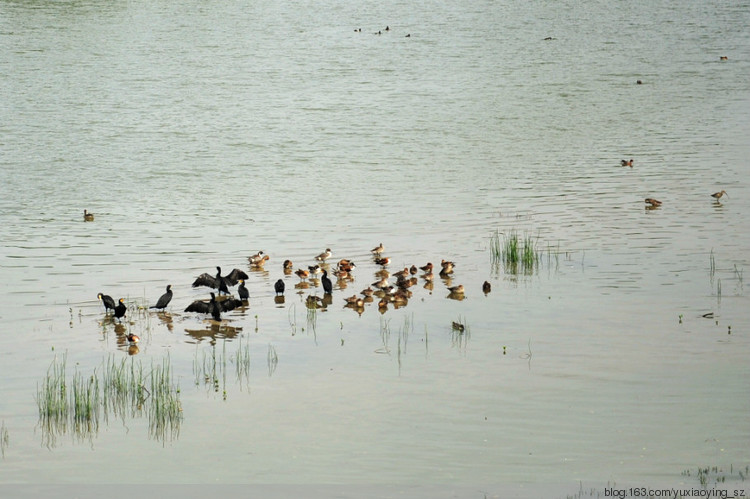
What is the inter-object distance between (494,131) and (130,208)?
15356 mm

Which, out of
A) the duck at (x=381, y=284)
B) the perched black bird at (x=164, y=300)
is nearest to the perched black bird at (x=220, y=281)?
the perched black bird at (x=164, y=300)

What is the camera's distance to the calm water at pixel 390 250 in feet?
40.7

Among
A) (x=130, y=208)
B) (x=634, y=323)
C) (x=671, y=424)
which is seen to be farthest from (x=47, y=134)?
(x=671, y=424)

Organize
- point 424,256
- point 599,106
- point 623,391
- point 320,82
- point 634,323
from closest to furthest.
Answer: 1. point 623,391
2. point 634,323
3. point 424,256
4. point 599,106
5. point 320,82

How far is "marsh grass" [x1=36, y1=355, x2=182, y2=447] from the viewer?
1301 centimetres

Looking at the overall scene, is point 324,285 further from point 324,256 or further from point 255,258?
point 255,258

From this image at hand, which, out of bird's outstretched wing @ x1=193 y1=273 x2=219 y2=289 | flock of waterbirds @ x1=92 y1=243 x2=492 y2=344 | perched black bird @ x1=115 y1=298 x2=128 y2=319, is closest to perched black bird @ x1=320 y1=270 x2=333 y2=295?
Answer: flock of waterbirds @ x1=92 y1=243 x2=492 y2=344

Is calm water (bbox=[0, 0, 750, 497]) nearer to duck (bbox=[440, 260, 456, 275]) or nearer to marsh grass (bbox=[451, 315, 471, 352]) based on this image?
marsh grass (bbox=[451, 315, 471, 352])

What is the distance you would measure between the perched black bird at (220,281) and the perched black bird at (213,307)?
2.93 ft

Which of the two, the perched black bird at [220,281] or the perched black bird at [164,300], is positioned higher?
the perched black bird at [220,281]

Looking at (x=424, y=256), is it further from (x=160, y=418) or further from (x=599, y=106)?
(x=599, y=106)

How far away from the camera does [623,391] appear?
13.9 meters

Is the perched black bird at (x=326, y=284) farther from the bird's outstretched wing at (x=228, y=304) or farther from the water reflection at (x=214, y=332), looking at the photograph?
the water reflection at (x=214, y=332)

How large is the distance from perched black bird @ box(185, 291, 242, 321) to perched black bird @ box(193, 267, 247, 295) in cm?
89
